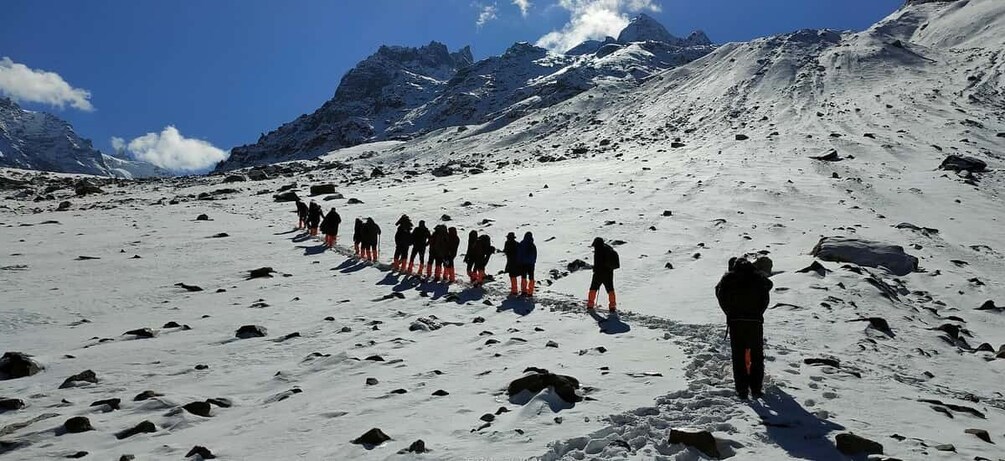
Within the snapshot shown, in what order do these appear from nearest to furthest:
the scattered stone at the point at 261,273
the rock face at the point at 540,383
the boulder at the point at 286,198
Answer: the rock face at the point at 540,383, the scattered stone at the point at 261,273, the boulder at the point at 286,198

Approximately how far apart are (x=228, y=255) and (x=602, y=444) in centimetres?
2311

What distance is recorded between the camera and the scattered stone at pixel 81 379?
10.4 meters

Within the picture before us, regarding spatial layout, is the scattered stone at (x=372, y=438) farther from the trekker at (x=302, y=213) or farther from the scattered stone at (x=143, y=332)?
the trekker at (x=302, y=213)

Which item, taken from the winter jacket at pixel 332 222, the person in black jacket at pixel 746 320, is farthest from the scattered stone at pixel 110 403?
the winter jacket at pixel 332 222

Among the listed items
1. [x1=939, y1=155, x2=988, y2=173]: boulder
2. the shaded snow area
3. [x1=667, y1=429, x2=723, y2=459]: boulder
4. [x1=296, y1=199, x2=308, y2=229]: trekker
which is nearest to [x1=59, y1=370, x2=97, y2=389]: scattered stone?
the shaded snow area

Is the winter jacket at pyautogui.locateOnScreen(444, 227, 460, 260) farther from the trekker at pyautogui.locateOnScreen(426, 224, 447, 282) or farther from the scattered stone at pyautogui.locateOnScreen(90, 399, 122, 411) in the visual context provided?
the scattered stone at pyautogui.locateOnScreen(90, 399, 122, 411)

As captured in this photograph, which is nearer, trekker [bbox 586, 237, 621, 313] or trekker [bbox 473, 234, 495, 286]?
trekker [bbox 586, 237, 621, 313]

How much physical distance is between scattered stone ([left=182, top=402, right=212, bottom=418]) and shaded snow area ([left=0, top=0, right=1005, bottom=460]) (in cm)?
3

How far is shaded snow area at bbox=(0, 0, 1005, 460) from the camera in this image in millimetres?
7660

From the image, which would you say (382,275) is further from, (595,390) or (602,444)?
(602,444)

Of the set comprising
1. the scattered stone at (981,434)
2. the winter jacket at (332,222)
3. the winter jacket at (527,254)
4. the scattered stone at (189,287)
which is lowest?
the scattered stone at (981,434)

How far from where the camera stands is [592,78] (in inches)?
7283

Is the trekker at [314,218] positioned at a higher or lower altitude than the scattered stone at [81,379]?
higher

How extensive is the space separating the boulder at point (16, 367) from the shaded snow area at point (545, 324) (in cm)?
33
